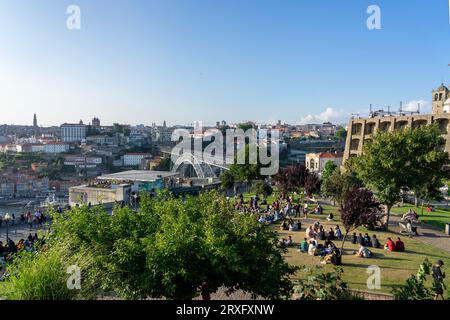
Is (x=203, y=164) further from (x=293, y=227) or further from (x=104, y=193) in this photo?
(x=293, y=227)

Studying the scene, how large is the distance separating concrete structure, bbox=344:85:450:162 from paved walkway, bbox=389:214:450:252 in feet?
85.7

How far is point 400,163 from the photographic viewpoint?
2111cm

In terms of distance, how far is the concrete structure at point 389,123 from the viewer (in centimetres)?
4606

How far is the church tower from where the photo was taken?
62438mm

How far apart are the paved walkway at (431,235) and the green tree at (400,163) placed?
1328 mm

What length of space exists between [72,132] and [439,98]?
456 ft

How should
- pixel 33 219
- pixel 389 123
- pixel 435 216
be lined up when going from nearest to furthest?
pixel 33 219 → pixel 435 216 → pixel 389 123

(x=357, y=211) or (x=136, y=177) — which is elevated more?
(x=357, y=211)

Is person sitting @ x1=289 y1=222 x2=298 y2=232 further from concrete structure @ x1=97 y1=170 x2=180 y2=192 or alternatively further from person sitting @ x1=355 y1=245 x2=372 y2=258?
concrete structure @ x1=97 y1=170 x2=180 y2=192

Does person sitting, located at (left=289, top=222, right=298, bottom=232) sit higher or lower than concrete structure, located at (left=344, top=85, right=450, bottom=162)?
lower

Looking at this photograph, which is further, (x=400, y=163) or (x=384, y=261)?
(x=400, y=163)

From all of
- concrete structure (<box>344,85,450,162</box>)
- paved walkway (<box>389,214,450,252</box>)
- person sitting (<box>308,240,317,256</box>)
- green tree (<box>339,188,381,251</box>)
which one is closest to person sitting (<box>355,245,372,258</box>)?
green tree (<box>339,188,381,251</box>)

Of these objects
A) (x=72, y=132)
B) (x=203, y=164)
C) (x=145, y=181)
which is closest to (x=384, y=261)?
(x=145, y=181)
